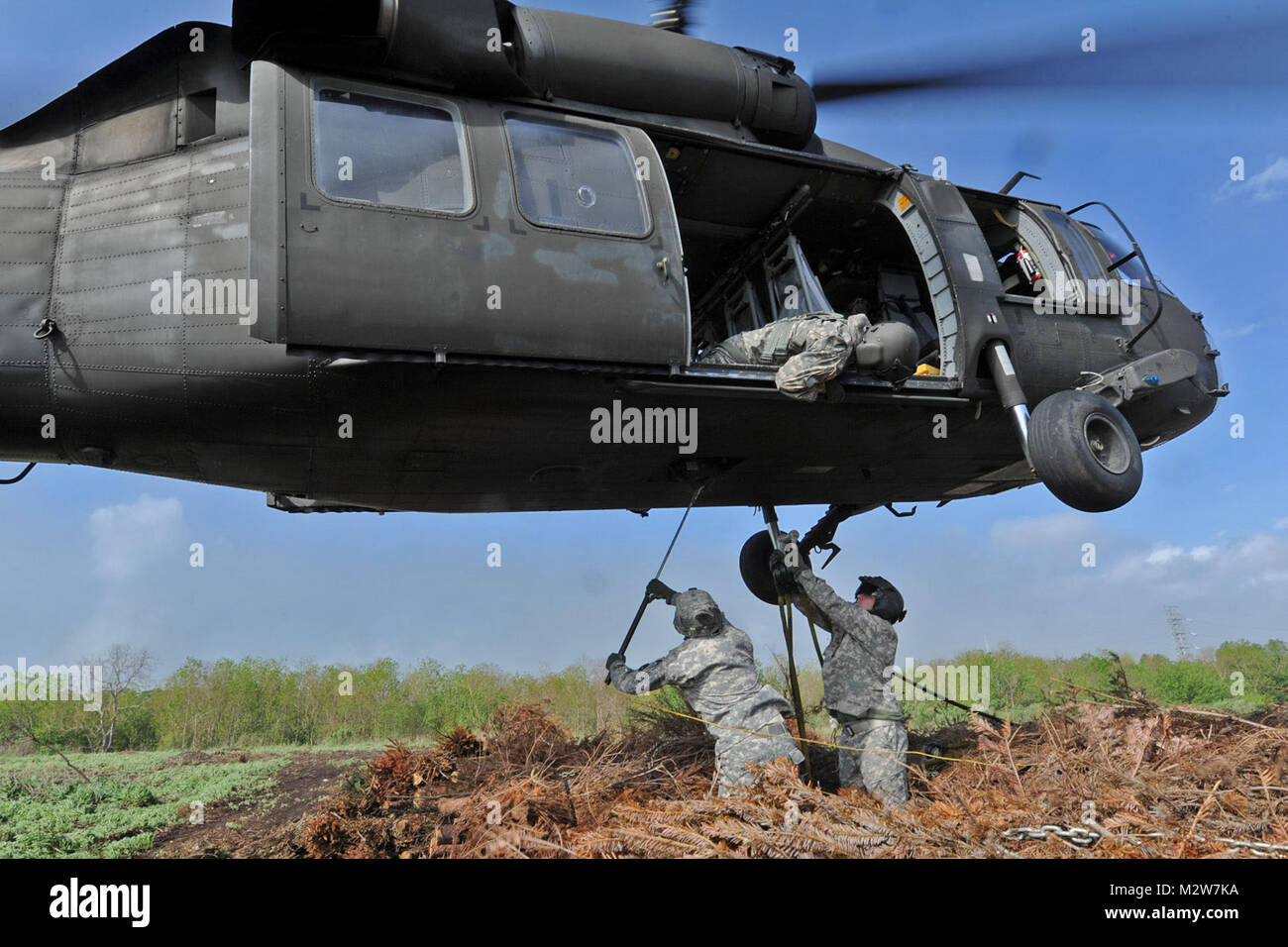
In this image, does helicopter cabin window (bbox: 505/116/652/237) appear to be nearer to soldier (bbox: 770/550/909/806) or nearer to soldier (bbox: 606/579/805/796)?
soldier (bbox: 606/579/805/796)

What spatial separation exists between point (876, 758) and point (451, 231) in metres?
4.20

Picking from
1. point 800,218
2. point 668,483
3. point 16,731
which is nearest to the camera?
point 668,483

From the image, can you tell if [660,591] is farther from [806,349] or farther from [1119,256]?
[1119,256]

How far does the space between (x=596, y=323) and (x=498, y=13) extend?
198cm

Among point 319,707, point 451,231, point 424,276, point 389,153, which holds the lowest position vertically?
point 319,707

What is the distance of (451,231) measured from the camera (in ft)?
13.2

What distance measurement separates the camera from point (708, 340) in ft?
24.9

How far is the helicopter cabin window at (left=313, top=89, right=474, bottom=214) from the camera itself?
13.0ft

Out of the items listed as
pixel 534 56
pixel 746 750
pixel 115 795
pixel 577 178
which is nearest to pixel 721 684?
pixel 746 750

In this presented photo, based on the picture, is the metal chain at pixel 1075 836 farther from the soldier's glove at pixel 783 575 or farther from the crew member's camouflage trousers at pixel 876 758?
the soldier's glove at pixel 783 575

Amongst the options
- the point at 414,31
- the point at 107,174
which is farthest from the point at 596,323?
the point at 107,174

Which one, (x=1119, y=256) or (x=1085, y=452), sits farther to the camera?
Answer: (x=1119, y=256)
